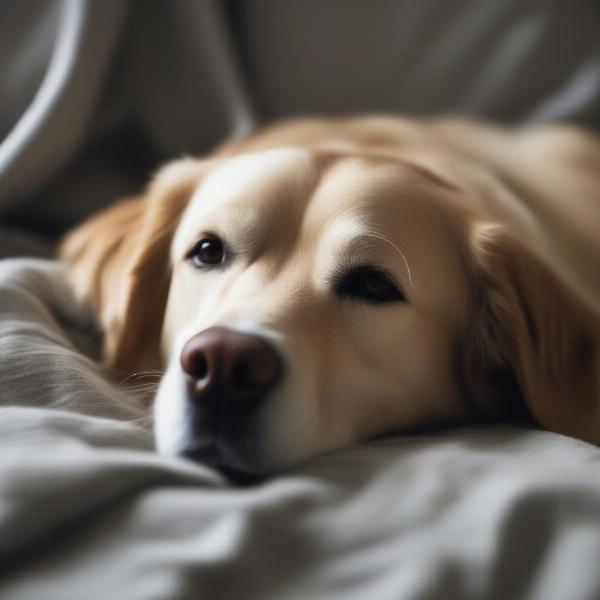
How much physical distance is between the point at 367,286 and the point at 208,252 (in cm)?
32

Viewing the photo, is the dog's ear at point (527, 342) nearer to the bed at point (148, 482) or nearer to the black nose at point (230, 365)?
the bed at point (148, 482)

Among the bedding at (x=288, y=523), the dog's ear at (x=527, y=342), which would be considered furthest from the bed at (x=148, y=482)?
the dog's ear at (x=527, y=342)

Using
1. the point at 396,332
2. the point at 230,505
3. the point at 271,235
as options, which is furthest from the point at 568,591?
the point at 271,235

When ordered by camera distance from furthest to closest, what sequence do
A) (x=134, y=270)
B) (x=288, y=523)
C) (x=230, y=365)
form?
(x=134, y=270)
(x=230, y=365)
(x=288, y=523)

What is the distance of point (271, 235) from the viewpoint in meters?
1.30

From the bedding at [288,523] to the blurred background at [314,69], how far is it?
136 cm

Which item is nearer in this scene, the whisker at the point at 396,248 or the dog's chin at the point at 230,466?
the dog's chin at the point at 230,466

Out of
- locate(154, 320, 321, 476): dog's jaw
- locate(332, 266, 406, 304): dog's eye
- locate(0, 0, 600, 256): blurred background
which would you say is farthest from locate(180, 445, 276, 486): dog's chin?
locate(0, 0, 600, 256): blurred background

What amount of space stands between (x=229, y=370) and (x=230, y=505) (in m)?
0.23

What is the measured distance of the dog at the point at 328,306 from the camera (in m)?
1.01

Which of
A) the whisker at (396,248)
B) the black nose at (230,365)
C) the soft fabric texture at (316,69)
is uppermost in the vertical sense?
the soft fabric texture at (316,69)

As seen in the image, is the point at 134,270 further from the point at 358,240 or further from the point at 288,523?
the point at 288,523

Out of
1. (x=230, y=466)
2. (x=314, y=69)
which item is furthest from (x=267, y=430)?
(x=314, y=69)

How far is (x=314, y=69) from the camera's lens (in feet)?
7.43
